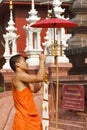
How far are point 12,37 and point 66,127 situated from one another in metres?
8.51

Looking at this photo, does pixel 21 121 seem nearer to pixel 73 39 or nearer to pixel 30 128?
pixel 30 128

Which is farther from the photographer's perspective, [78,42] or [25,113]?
[78,42]

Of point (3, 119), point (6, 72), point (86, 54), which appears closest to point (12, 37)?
point (6, 72)

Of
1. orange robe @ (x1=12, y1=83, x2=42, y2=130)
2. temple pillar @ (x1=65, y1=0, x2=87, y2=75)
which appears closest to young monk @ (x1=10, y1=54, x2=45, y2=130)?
orange robe @ (x1=12, y1=83, x2=42, y2=130)

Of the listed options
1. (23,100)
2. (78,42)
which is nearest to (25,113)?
(23,100)

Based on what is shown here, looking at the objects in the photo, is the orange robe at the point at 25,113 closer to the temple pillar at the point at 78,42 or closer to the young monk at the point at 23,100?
the young monk at the point at 23,100

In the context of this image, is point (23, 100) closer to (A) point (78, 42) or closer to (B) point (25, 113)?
(B) point (25, 113)

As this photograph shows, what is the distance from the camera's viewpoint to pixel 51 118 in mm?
9688

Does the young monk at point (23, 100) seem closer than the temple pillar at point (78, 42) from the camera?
Yes

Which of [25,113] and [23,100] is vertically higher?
[23,100]

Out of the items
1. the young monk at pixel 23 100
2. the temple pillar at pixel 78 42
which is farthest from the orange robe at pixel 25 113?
the temple pillar at pixel 78 42

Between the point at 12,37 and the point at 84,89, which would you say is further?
the point at 12,37

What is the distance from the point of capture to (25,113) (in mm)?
5719

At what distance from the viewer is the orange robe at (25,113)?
18.7 ft
